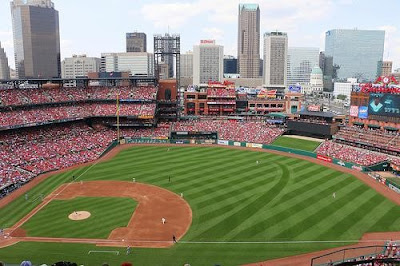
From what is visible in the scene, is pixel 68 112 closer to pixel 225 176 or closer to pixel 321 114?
pixel 225 176

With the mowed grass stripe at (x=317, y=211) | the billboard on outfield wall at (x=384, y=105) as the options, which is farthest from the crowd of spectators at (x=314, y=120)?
the mowed grass stripe at (x=317, y=211)

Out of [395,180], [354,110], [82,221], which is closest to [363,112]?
[354,110]

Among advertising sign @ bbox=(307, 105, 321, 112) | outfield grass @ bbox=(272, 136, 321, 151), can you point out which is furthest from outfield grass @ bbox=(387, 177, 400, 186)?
advertising sign @ bbox=(307, 105, 321, 112)

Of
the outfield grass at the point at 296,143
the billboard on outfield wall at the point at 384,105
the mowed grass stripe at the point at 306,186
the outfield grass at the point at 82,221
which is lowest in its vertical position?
the outfield grass at the point at 82,221

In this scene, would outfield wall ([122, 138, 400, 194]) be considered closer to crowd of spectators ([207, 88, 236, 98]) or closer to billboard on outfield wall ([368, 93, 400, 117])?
billboard on outfield wall ([368, 93, 400, 117])

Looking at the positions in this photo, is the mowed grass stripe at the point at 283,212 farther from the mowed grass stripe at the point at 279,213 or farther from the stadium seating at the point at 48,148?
the stadium seating at the point at 48,148

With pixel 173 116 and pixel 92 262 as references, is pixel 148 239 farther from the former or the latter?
pixel 173 116
